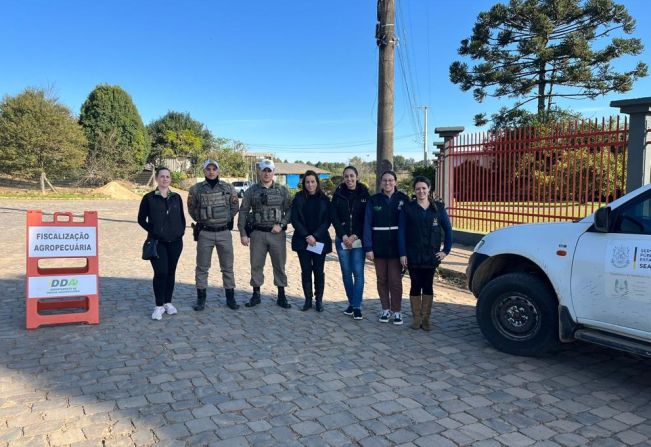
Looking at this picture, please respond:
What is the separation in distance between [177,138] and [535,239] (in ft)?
170

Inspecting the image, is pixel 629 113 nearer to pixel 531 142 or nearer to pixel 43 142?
pixel 531 142

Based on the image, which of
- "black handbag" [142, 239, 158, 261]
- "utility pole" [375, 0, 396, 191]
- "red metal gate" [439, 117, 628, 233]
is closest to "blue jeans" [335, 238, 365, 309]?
"black handbag" [142, 239, 158, 261]

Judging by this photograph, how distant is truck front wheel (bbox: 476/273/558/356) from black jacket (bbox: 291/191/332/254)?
2.04 m

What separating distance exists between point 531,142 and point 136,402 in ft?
26.9

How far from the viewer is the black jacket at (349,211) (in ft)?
19.6

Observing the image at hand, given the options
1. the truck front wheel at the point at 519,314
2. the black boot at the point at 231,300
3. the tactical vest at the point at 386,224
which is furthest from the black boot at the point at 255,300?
the truck front wheel at the point at 519,314

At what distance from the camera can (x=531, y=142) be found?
937 cm

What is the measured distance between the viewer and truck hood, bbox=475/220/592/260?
4332 mm

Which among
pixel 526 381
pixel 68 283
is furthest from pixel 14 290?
pixel 526 381

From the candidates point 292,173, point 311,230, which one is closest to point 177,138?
point 292,173

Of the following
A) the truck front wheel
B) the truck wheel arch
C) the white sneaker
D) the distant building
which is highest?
the distant building

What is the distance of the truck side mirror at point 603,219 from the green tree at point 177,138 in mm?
50587

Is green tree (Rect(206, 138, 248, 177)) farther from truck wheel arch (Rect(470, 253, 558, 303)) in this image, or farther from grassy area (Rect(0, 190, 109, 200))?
truck wheel arch (Rect(470, 253, 558, 303))

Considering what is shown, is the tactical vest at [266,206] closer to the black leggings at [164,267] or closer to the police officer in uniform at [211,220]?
the police officer in uniform at [211,220]
